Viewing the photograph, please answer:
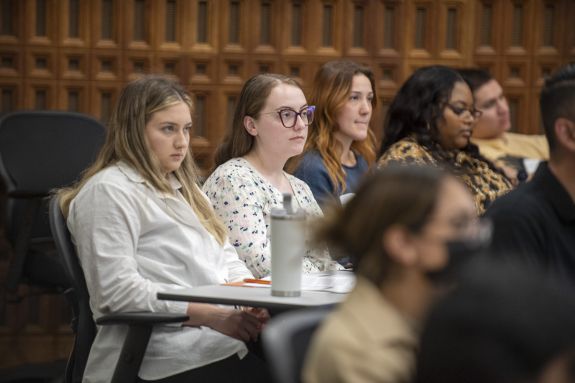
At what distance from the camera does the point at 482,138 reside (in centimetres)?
604

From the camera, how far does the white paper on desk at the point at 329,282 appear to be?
10.6ft

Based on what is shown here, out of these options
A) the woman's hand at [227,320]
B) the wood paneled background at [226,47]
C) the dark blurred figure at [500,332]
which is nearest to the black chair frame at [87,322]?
the woman's hand at [227,320]

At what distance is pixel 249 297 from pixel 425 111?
6.90 ft

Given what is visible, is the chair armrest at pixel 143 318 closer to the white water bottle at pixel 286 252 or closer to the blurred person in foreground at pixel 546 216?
the white water bottle at pixel 286 252

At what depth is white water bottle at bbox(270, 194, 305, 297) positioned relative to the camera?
2.95 meters

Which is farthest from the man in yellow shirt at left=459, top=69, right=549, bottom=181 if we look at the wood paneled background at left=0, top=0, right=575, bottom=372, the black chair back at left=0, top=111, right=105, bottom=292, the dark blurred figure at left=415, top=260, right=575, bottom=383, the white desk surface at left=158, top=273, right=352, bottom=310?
the dark blurred figure at left=415, top=260, right=575, bottom=383

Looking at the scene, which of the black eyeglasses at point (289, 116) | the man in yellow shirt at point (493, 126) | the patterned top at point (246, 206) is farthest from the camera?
the man in yellow shirt at point (493, 126)

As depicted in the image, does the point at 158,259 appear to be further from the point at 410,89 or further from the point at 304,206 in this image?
the point at 410,89

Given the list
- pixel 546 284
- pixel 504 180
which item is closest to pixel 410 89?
pixel 504 180

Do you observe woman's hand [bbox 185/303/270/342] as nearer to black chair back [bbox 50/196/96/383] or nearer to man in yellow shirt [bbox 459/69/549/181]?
black chair back [bbox 50/196/96/383]

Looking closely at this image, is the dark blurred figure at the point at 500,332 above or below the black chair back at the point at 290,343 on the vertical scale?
above

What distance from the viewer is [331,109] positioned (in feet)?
16.4

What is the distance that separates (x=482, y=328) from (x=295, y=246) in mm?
1704

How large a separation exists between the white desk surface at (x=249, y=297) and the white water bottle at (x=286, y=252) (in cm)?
4
